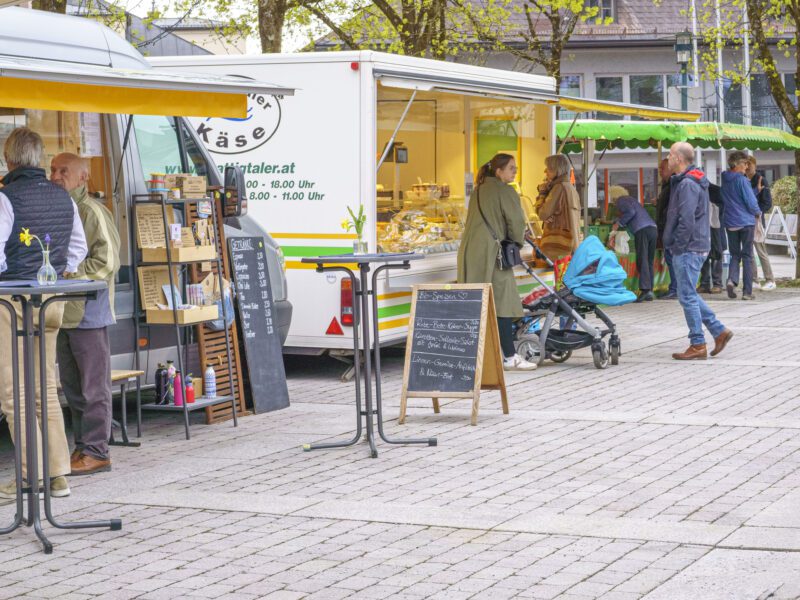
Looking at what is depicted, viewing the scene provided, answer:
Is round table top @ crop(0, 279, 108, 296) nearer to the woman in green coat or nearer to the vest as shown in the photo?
the vest

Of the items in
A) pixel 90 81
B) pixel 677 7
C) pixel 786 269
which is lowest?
pixel 786 269

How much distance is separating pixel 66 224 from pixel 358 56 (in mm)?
4361

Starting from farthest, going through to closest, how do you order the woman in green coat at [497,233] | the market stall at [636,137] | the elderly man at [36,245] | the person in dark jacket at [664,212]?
the market stall at [636,137] < the person in dark jacket at [664,212] < the woman in green coat at [497,233] < the elderly man at [36,245]

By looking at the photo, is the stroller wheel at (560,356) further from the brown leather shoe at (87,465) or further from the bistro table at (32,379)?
the bistro table at (32,379)

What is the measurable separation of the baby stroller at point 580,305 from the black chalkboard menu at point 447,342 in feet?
8.14

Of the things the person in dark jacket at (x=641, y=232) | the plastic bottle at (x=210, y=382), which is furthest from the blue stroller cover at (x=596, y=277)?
the person in dark jacket at (x=641, y=232)

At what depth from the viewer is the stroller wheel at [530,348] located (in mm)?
12266

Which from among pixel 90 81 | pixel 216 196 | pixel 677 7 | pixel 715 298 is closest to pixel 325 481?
pixel 90 81

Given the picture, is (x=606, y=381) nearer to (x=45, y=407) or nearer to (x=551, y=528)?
(x=551, y=528)

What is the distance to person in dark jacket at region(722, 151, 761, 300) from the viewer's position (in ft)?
61.9

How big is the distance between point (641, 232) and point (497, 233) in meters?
7.62

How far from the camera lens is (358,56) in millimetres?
11172

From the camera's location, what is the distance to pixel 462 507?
680 centimetres

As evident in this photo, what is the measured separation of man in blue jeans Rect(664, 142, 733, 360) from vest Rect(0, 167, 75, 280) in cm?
640
